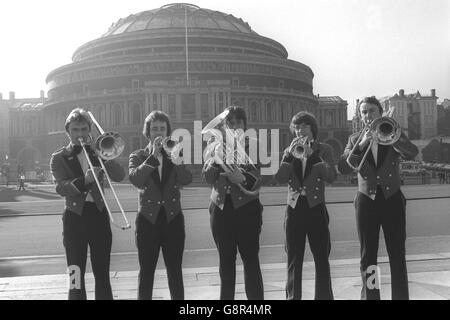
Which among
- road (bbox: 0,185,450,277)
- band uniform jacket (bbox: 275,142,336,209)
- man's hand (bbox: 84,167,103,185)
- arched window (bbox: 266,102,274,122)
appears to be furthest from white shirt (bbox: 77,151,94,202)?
arched window (bbox: 266,102,274,122)

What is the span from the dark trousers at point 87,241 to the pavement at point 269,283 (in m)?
1.17

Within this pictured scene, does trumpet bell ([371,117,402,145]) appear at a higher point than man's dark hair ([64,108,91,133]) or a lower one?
lower

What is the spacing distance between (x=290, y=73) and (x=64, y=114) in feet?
127

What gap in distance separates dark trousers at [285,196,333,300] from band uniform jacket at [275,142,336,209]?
85 millimetres

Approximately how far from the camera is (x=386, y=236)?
580 centimetres

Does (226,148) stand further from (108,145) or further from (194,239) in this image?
(194,239)

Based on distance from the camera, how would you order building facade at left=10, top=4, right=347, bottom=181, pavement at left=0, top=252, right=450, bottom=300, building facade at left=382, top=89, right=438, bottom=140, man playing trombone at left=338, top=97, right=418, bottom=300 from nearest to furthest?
man playing trombone at left=338, top=97, right=418, bottom=300
pavement at left=0, top=252, right=450, bottom=300
building facade at left=382, top=89, right=438, bottom=140
building facade at left=10, top=4, right=347, bottom=181

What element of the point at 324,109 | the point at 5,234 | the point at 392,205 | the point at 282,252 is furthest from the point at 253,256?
the point at 324,109

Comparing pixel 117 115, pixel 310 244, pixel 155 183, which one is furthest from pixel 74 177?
pixel 117 115

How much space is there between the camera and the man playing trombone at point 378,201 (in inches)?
226

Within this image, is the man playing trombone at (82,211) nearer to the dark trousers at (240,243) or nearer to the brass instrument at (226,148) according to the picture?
the brass instrument at (226,148)

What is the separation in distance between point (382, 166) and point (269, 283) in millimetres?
2536

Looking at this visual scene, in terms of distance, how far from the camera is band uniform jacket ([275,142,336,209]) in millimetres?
5921

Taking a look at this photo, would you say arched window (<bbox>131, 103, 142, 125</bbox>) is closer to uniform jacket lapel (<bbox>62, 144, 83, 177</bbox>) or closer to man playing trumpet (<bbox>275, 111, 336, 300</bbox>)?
uniform jacket lapel (<bbox>62, 144, 83, 177</bbox>)
